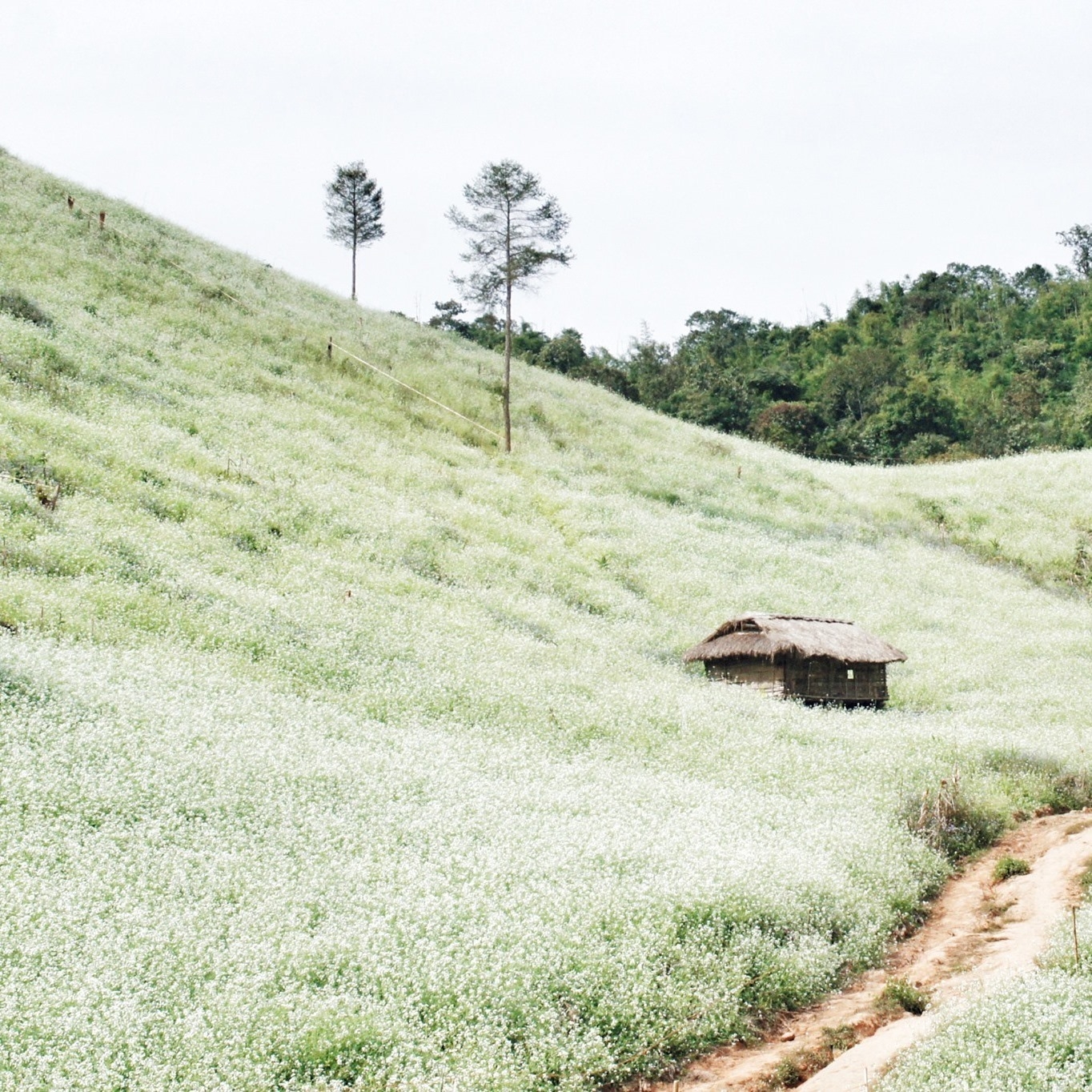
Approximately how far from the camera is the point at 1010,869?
14.2 meters

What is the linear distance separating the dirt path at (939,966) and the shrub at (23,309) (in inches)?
1228

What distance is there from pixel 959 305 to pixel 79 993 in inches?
4144

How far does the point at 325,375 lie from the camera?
42094 mm


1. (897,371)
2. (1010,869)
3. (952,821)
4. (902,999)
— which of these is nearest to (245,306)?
(952,821)

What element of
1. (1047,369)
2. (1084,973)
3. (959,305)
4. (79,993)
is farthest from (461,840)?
(959,305)

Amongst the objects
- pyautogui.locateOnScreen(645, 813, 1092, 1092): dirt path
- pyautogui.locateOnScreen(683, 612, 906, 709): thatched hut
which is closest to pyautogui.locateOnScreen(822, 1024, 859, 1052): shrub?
pyautogui.locateOnScreen(645, 813, 1092, 1092): dirt path

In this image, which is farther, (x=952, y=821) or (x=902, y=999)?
(x=952, y=821)

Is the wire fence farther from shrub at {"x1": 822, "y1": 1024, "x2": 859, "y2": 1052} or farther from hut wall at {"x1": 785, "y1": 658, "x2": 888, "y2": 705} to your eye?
shrub at {"x1": 822, "y1": 1024, "x2": 859, "y2": 1052}

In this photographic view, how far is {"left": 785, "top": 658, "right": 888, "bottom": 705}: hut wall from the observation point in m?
24.5

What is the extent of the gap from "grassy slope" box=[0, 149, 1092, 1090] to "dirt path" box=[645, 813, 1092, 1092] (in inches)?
14.6

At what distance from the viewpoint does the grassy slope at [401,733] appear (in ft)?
28.9

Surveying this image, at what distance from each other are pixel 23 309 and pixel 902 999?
110 feet

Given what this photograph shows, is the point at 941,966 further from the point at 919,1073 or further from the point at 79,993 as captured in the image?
the point at 79,993

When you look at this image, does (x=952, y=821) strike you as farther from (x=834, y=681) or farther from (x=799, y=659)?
(x=834, y=681)
